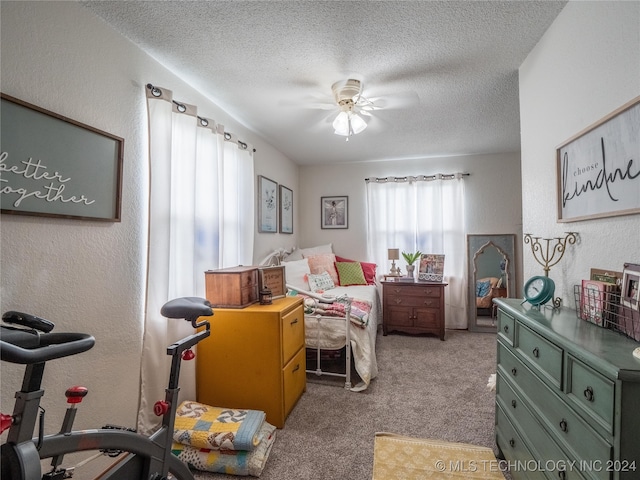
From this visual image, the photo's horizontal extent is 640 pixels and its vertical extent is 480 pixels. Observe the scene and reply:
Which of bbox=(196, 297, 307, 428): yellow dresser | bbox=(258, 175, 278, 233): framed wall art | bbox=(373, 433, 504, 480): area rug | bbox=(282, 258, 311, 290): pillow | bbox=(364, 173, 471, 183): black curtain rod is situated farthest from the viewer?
bbox=(364, 173, 471, 183): black curtain rod

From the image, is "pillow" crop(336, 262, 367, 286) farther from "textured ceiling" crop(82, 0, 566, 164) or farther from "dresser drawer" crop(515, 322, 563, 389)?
"dresser drawer" crop(515, 322, 563, 389)

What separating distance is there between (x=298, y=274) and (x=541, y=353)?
8.49ft

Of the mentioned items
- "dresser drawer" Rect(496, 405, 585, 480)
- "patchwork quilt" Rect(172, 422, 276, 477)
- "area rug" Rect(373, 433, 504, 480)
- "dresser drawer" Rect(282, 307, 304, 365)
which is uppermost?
"dresser drawer" Rect(282, 307, 304, 365)

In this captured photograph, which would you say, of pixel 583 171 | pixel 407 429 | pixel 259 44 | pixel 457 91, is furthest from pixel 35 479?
pixel 457 91

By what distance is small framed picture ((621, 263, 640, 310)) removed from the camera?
0.92m

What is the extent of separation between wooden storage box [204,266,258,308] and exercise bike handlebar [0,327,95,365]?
117cm

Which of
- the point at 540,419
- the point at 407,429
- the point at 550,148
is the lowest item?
the point at 407,429

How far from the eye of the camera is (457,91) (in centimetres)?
227

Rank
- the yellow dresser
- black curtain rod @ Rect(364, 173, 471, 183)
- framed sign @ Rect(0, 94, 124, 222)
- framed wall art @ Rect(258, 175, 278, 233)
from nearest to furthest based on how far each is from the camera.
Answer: framed sign @ Rect(0, 94, 124, 222), the yellow dresser, framed wall art @ Rect(258, 175, 278, 233), black curtain rod @ Rect(364, 173, 471, 183)

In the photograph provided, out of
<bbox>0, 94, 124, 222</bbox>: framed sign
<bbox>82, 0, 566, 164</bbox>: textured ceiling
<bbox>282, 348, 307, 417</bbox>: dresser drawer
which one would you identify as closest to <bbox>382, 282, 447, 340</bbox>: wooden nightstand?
<bbox>282, 348, 307, 417</bbox>: dresser drawer

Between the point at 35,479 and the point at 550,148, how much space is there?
2.43 meters

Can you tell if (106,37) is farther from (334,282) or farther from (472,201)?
(472,201)

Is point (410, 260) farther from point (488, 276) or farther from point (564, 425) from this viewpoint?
point (564, 425)

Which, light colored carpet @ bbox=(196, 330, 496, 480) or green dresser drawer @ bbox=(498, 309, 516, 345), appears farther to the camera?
light colored carpet @ bbox=(196, 330, 496, 480)
